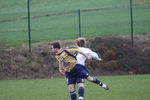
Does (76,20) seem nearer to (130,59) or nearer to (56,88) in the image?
(130,59)

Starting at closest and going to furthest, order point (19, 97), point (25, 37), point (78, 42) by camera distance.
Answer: point (78, 42), point (19, 97), point (25, 37)

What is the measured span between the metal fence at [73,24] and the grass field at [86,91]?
25.5 ft

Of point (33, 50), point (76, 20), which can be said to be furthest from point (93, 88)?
point (76, 20)

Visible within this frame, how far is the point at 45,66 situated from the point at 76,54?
425 inches

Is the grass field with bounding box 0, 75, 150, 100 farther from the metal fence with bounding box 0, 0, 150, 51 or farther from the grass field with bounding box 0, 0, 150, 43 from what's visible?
the grass field with bounding box 0, 0, 150, 43

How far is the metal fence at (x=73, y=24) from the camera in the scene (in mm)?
28484

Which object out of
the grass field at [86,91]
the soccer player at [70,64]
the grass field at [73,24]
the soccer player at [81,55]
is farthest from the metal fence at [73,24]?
the soccer player at [70,64]

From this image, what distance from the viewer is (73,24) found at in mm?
30844

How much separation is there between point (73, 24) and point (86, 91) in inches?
562

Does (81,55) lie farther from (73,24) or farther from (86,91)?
(73,24)

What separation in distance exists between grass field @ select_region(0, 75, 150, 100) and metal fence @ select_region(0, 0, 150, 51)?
776 centimetres

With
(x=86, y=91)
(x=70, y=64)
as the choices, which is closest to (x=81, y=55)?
(x=70, y=64)

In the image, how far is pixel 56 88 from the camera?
18.0 meters

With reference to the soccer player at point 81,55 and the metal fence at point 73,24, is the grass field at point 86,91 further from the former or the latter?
the metal fence at point 73,24
